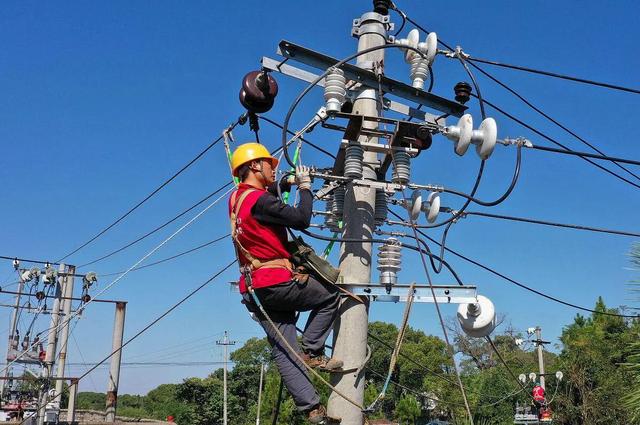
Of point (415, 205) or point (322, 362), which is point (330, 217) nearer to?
point (415, 205)

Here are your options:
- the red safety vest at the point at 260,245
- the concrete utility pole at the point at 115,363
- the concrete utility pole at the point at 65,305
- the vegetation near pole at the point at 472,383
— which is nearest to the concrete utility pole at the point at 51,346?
the concrete utility pole at the point at 65,305

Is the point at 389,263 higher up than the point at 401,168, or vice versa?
the point at 401,168

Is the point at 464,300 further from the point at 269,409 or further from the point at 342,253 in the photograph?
the point at 269,409

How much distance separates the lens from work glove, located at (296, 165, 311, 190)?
5021mm

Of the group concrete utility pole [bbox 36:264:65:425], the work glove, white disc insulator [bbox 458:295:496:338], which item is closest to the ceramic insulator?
the work glove

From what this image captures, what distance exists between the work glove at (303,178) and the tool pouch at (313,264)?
0.47 meters

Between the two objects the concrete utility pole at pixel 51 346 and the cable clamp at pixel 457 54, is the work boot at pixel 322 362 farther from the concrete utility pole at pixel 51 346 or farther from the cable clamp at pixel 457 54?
the concrete utility pole at pixel 51 346

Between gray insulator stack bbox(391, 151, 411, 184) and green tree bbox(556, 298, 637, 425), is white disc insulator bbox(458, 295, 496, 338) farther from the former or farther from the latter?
green tree bbox(556, 298, 637, 425)

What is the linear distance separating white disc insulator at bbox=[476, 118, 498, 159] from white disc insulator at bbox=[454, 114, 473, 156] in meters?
0.11

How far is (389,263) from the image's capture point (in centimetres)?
514

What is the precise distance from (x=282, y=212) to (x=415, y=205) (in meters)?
1.53

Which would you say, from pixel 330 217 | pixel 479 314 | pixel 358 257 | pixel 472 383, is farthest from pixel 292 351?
pixel 472 383

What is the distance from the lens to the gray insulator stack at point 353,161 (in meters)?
5.26

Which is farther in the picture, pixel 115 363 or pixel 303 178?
pixel 115 363
